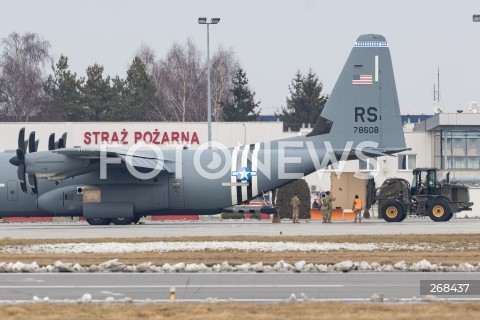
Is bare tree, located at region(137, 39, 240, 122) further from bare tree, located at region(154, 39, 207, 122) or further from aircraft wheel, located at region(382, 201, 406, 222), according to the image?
aircraft wheel, located at region(382, 201, 406, 222)

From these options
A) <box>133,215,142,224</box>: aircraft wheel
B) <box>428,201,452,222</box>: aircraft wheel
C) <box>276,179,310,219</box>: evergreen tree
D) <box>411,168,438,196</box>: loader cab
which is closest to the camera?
<box>133,215,142,224</box>: aircraft wheel

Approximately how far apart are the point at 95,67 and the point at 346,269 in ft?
317

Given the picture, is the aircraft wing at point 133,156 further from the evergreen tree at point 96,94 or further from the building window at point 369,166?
the evergreen tree at point 96,94

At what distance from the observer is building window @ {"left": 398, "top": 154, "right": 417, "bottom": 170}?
75.2m

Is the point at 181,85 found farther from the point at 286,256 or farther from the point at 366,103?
the point at 286,256

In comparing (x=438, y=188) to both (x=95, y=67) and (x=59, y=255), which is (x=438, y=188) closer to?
(x=59, y=255)

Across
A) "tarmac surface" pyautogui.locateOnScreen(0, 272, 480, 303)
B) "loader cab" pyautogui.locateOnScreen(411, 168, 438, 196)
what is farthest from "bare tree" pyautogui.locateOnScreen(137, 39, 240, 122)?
"tarmac surface" pyautogui.locateOnScreen(0, 272, 480, 303)

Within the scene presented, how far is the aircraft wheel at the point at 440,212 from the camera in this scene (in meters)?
47.0

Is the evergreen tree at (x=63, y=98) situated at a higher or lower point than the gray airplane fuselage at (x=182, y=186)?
higher

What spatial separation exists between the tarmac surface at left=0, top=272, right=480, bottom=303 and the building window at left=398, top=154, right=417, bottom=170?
53091mm

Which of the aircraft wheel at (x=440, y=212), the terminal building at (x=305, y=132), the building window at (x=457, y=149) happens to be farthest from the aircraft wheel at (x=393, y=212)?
the building window at (x=457, y=149)

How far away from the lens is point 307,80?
116250mm

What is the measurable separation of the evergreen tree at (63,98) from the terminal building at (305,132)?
45.4 m

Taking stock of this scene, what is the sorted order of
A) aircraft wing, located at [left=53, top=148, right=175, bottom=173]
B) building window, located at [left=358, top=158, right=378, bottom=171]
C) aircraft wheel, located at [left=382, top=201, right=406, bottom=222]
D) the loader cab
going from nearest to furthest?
aircraft wing, located at [left=53, top=148, right=175, bottom=173] < aircraft wheel, located at [left=382, top=201, right=406, bottom=222] < the loader cab < building window, located at [left=358, top=158, right=378, bottom=171]
